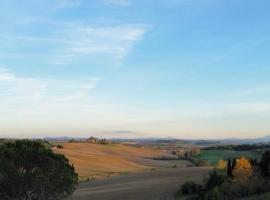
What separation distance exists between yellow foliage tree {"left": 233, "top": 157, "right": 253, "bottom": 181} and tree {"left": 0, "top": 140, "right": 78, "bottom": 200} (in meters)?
18.4

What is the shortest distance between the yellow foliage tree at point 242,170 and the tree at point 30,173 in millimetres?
18354

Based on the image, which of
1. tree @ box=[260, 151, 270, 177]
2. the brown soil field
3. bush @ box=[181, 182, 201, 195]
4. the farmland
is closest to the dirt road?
bush @ box=[181, 182, 201, 195]

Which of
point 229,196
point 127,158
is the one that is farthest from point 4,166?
point 127,158

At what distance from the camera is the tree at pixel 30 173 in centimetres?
2692

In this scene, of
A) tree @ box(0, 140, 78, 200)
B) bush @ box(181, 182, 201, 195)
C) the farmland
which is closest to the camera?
tree @ box(0, 140, 78, 200)

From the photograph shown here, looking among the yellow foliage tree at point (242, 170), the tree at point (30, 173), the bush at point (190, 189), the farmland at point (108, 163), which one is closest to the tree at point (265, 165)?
the yellow foliage tree at point (242, 170)

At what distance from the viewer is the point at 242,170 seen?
4481cm

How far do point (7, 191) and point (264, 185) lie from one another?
16479 millimetres

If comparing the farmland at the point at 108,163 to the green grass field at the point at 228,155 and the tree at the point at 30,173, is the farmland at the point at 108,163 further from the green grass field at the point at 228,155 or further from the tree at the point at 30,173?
the tree at the point at 30,173

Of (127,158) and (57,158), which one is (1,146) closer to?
(57,158)

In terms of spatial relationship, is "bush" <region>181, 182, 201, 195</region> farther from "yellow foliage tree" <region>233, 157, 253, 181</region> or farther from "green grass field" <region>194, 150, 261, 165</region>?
"green grass field" <region>194, 150, 261, 165</region>

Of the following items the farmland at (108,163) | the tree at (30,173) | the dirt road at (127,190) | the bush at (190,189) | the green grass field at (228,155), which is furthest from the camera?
the green grass field at (228,155)

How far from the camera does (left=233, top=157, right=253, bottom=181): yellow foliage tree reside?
42.4 m

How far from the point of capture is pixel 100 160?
119625 millimetres
